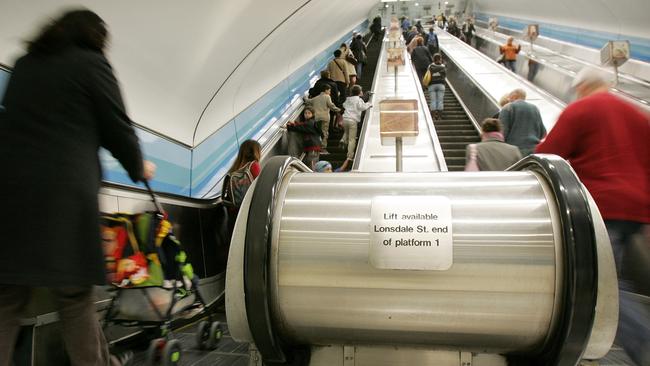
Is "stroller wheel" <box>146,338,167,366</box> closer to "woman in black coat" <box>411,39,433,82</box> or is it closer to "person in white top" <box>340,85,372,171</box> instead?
"person in white top" <box>340,85,372,171</box>

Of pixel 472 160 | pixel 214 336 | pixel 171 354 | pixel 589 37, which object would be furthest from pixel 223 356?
pixel 589 37

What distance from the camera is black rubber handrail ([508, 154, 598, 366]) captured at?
1354 mm

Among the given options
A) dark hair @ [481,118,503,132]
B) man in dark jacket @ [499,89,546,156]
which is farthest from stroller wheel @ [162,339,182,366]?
man in dark jacket @ [499,89,546,156]

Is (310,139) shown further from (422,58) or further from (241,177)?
(422,58)

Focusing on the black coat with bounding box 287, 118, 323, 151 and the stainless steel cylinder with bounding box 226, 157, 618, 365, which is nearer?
the stainless steel cylinder with bounding box 226, 157, 618, 365

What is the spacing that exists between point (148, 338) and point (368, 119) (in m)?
6.83

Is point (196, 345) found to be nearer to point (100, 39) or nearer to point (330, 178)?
point (330, 178)

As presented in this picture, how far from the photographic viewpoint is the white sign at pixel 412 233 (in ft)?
4.93

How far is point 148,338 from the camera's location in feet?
10.4

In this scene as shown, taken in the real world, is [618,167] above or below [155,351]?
above

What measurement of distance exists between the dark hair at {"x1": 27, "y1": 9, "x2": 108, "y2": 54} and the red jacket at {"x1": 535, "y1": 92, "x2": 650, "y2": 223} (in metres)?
2.32

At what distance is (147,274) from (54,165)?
1001 mm

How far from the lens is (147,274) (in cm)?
245

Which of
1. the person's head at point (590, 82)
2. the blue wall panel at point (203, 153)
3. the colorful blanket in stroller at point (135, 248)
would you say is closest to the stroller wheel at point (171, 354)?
the colorful blanket in stroller at point (135, 248)
